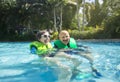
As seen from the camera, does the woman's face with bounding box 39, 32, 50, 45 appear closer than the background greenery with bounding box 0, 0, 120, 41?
Yes

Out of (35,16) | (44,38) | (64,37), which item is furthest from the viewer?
(35,16)

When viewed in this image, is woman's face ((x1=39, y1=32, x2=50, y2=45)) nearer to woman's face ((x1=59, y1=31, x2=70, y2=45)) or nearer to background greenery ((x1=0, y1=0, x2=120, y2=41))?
woman's face ((x1=59, y1=31, x2=70, y2=45))

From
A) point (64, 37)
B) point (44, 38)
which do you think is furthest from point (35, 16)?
point (64, 37)

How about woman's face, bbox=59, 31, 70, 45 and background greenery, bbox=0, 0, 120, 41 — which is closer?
woman's face, bbox=59, 31, 70, 45

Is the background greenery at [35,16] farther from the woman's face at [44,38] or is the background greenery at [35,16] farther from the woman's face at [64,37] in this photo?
the woman's face at [64,37]

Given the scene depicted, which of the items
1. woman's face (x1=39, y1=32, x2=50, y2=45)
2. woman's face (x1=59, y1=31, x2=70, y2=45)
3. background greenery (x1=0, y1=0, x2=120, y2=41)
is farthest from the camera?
background greenery (x1=0, y1=0, x2=120, y2=41)

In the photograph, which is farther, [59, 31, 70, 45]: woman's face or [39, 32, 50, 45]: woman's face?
[39, 32, 50, 45]: woman's face

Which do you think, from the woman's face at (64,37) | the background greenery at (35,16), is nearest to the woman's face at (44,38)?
the woman's face at (64,37)

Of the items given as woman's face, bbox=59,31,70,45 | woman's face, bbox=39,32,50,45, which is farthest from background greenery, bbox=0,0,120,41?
woman's face, bbox=59,31,70,45

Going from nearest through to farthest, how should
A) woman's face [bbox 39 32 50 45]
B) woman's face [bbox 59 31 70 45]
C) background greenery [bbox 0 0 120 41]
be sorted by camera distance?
woman's face [bbox 59 31 70 45] < woman's face [bbox 39 32 50 45] < background greenery [bbox 0 0 120 41]

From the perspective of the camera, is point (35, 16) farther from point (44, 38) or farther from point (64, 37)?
point (64, 37)

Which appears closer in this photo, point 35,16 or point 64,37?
point 64,37

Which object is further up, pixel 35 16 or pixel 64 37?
pixel 64 37

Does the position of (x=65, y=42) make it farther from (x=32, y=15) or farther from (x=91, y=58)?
(x=32, y=15)
